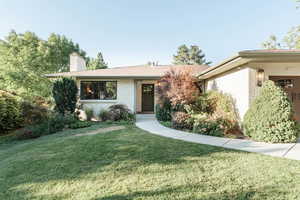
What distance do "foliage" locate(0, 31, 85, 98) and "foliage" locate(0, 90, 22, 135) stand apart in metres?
4.93

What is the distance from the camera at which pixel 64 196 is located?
2.57 metres

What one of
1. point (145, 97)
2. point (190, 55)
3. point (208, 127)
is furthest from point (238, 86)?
point (190, 55)

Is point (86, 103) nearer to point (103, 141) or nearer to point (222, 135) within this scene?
point (103, 141)

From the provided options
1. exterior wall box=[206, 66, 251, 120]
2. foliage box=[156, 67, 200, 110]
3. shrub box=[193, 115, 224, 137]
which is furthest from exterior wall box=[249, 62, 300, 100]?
foliage box=[156, 67, 200, 110]

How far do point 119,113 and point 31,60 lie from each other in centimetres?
1595

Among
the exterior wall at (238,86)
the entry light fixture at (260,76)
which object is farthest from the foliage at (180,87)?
the entry light fixture at (260,76)

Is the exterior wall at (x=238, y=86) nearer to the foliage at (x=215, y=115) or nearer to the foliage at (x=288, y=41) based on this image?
the foliage at (x=215, y=115)

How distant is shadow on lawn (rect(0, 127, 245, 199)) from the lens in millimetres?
3202

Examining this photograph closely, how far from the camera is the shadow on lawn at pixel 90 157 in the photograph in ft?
10.5

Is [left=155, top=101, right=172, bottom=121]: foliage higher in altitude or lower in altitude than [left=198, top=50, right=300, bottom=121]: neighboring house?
lower

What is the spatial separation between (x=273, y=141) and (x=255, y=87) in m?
2.00

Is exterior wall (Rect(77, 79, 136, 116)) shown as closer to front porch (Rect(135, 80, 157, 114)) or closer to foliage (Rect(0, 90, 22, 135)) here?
front porch (Rect(135, 80, 157, 114))

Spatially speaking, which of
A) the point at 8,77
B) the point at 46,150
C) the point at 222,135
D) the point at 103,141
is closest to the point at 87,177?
the point at 103,141

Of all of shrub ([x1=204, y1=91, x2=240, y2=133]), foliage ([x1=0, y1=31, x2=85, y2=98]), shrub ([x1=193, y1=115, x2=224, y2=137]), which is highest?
foliage ([x1=0, y1=31, x2=85, y2=98])
